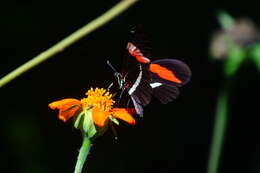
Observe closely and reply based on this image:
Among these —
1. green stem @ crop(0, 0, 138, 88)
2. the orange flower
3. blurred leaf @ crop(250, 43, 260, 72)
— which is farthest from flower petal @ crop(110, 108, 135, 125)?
blurred leaf @ crop(250, 43, 260, 72)

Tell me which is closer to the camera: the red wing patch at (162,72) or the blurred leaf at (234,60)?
the red wing patch at (162,72)

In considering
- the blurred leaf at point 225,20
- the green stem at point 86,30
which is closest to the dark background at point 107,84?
the blurred leaf at point 225,20

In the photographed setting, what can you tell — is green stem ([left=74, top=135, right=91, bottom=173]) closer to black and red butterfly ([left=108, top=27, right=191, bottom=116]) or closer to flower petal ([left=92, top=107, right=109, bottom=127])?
flower petal ([left=92, top=107, right=109, bottom=127])

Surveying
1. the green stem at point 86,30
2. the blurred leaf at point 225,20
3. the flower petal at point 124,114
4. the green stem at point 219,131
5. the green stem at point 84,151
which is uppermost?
the blurred leaf at point 225,20

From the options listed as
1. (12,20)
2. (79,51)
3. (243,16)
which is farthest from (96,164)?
(243,16)

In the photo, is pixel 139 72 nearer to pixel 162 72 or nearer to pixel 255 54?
pixel 162 72

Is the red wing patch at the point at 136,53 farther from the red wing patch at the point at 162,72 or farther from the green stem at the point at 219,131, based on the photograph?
the green stem at the point at 219,131

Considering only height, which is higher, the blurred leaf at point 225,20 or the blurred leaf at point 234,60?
the blurred leaf at point 225,20

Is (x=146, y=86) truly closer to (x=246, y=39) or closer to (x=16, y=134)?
(x=246, y=39)
